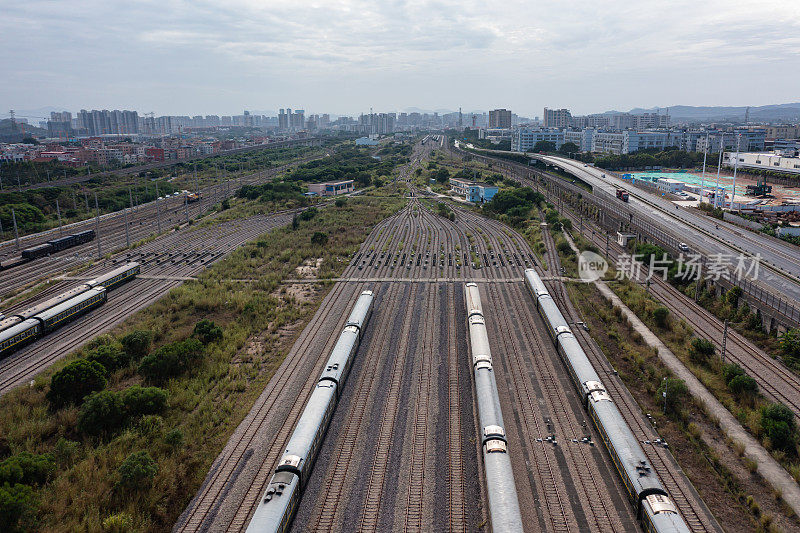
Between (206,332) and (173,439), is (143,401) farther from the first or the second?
(206,332)

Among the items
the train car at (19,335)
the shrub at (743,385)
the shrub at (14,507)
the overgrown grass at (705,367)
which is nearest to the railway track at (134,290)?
the train car at (19,335)

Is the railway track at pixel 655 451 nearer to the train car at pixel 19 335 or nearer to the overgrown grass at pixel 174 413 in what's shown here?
the overgrown grass at pixel 174 413

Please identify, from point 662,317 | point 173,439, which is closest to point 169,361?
point 173,439

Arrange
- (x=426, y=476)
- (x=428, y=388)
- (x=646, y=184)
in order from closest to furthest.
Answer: (x=426, y=476) → (x=428, y=388) → (x=646, y=184)

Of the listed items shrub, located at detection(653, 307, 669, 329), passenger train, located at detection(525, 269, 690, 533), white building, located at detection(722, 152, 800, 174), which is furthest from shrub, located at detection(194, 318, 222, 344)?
white building, located at detection(722, 152, 800, 174)

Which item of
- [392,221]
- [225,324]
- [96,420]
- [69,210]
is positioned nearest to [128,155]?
[69,210]

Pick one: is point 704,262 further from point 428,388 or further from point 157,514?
point 157,514
